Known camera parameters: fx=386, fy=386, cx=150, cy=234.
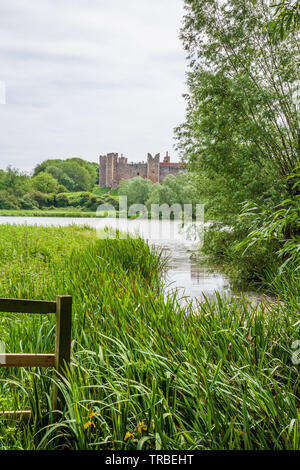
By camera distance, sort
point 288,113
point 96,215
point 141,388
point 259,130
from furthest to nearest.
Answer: point 96,215
point 288,113
point 259,130
point 141,388

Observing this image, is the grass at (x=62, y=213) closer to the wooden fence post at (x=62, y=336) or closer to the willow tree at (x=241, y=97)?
the willow tree at (x=241, y=97)

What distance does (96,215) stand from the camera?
17.3m

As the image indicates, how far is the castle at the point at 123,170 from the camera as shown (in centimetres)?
1892

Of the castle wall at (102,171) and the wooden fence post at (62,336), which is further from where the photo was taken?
the castle wall at (102,171)

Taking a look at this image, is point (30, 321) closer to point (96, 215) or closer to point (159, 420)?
point (159, 420)

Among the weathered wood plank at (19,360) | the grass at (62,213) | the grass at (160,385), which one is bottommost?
the grass at (160,385)

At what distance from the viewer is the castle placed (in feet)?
62.1

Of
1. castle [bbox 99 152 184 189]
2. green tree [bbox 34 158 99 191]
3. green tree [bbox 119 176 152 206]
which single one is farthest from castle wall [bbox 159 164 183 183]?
green tree [bbox 34 158 99 191]

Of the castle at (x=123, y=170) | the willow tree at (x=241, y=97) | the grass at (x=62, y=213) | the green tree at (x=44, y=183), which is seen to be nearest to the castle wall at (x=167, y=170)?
the castle at (x=123, y=170)

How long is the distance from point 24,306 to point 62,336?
215mm

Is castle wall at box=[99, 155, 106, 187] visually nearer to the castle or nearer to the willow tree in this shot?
the castle

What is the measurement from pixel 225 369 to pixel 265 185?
3.40m

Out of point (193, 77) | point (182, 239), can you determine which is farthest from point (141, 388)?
point (182, 239)

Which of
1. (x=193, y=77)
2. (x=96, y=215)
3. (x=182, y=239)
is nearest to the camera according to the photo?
(x=193, y=77)
